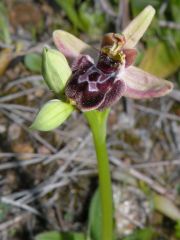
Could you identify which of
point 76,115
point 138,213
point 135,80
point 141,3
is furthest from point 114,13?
point 135,80

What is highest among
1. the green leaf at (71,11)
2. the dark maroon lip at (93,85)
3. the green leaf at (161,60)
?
the dark maroon lip at (93,85)

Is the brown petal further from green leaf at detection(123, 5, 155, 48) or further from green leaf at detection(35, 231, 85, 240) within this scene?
green leaf at detection(35, 231, 85, 240)

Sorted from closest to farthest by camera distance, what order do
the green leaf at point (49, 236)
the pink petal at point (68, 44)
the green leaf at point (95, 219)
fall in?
the pink petal at point (68, 44)
the green leaf at point (49, 236)
the green leaf at point (95, 219)

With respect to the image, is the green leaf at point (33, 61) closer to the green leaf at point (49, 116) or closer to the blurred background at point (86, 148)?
the blurred background at point (86, 148)

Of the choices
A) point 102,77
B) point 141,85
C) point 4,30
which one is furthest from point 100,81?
point 4,30

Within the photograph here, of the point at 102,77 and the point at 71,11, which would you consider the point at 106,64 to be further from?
the point at 71,11

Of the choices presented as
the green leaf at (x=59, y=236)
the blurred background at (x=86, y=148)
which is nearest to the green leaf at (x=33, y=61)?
the blurred background at (x=86, y=148)

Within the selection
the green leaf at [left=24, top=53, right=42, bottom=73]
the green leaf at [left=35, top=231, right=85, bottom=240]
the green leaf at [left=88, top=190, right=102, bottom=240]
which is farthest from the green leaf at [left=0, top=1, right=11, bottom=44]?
the green leaf at [left=35, top=231, right=85, bottom=240]
